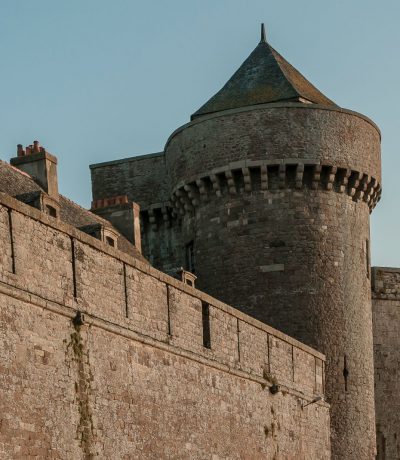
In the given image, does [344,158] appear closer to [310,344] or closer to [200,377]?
[310,344]

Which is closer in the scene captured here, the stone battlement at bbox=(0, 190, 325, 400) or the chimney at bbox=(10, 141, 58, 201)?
the stone battlement at bbox=(0, 190, 325, 400)

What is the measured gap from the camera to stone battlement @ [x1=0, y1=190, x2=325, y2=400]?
59.1ft

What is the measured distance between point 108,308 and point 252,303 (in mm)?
10111

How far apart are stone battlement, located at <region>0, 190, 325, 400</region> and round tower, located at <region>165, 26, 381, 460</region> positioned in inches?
69.8

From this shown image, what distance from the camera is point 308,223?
99.5 feet

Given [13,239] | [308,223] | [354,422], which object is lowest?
[354,422]

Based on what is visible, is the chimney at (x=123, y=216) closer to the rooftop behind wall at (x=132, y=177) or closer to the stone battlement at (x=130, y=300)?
the rooftop behind wall at (x=132, y=177)

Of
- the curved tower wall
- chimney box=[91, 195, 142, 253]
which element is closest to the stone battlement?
the curved tower wall

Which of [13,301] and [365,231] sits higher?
[365,231]

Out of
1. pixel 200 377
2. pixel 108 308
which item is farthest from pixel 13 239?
pixel 200 377

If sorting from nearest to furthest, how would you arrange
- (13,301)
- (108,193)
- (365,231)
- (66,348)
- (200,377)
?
(13,301) → (66,348) → (200,377) → (365,231) → (108,193)

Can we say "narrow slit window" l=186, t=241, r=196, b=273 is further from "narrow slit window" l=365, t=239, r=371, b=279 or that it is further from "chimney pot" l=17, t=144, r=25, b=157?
"chimney pot" l=17, t=144, r=25, b=157

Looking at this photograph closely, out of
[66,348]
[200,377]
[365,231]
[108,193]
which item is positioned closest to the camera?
[66,348]

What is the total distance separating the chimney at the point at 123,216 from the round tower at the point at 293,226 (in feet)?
4.79
